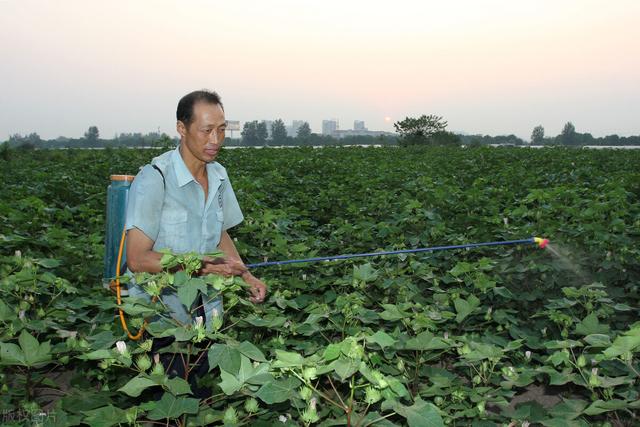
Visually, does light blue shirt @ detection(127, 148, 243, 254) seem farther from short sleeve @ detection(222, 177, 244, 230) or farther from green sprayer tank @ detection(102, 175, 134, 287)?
green sprayer tank @ detection(102, 175, 134, 287)

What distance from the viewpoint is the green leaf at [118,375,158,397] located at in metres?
1.45

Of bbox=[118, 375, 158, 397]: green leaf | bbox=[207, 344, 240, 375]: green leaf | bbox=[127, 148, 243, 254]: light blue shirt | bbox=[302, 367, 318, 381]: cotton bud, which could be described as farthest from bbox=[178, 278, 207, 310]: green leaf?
bbox=[127, 148, 243, 254]: light blue shirt

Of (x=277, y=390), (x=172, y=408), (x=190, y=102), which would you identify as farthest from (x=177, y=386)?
(x=190, y=102)

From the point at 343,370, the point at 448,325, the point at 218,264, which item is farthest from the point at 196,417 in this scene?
the point at 448,325

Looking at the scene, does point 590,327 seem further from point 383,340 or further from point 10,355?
point 10,355

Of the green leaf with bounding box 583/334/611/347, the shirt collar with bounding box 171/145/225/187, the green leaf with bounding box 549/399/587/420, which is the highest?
the shirt collar with bounding box 171/145/225/187

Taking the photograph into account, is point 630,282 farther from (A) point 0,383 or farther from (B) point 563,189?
(A) point 0,383

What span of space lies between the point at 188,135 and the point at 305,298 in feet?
3.66

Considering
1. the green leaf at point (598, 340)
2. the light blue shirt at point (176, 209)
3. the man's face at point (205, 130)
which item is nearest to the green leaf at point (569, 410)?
the green leaf at point (598, 340)

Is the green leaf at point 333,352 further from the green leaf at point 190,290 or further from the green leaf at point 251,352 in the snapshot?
the green leaf at point 190,290

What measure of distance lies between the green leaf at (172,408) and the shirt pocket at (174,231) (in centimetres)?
96

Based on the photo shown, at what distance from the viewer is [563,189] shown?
20.9 ft

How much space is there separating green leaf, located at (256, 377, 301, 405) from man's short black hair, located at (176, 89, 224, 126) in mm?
1360

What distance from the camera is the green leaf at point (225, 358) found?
1395 mm
